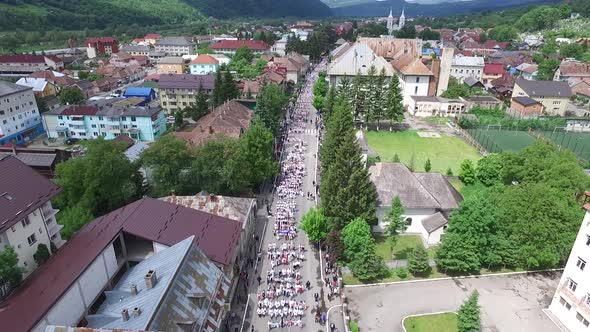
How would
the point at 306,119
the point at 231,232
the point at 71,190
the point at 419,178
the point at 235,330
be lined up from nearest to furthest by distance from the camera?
the point at 235,330
the point at 231,232
the point at 71,190
the point at 419,178
the point at 306,119

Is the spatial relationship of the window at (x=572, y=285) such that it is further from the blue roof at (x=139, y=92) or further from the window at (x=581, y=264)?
the blue roof at (x=139, y=92)

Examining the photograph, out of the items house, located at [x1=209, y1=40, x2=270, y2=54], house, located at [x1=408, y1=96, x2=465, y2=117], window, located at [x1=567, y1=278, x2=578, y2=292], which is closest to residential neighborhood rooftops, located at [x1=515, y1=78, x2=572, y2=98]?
house, located at [x1=408, y1=96, x2=465, y2=117]

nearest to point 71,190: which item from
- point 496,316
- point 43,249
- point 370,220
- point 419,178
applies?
point 43,249

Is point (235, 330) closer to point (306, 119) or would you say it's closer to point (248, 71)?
point (306, 119)

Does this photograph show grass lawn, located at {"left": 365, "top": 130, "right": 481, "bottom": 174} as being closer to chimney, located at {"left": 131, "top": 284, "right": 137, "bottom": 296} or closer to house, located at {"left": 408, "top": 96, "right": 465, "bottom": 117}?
house, located at {"left": 408, "top": 96, "right": 465, "bottom": 117}

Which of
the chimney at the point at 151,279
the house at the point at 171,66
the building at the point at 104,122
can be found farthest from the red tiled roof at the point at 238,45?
the chimney at the point at 151,279

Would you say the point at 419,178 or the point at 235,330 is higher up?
the point at 419,178

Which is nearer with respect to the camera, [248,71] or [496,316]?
[496,316]
